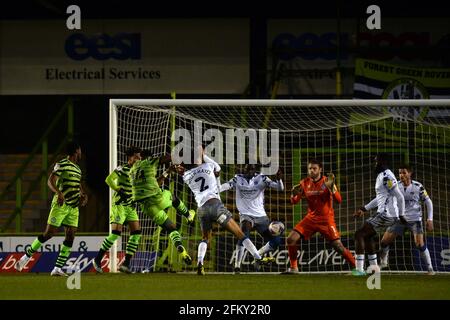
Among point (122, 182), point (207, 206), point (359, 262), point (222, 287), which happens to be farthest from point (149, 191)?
point (222, 287)

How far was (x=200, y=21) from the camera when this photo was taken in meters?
24.7

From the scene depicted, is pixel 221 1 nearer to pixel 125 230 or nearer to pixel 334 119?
pixel 334 119

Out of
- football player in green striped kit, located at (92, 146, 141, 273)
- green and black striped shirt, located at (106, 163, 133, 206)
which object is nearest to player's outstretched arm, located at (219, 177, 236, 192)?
football player in green striped kit, located at (92, 146, 141, 273)

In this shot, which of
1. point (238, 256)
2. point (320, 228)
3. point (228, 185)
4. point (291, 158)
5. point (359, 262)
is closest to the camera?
point (359, 262)

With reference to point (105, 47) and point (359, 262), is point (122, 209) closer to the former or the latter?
point (359, 262)

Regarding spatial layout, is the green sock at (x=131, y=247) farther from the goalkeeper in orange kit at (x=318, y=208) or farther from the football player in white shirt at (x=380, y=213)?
the football player in white shirt at (x=380, y=213)

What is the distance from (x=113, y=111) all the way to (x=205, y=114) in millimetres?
4303

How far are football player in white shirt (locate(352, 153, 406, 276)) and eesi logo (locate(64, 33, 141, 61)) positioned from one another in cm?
820

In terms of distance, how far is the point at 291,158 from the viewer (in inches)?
861

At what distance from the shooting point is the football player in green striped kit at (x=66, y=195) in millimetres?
17422

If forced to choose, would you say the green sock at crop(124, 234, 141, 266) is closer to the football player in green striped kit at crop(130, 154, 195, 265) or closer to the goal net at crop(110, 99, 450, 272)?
the football player in green striped kit at crop(130, 154, 195, 265)

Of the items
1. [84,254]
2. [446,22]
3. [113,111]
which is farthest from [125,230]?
[446,22]
